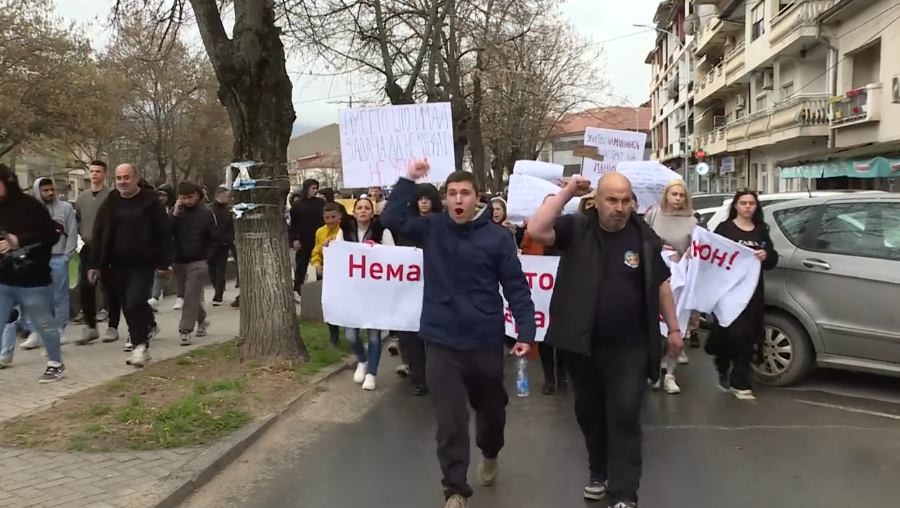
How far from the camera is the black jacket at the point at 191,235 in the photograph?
938 cm

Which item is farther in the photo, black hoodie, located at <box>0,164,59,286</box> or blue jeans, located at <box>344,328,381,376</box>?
blue jeans, located at <box>344,328,381,376</box>

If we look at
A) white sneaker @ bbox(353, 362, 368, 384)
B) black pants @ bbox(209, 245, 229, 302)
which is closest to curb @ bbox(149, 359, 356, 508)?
white sneaker @ bbox(353, 362, 368, 384)

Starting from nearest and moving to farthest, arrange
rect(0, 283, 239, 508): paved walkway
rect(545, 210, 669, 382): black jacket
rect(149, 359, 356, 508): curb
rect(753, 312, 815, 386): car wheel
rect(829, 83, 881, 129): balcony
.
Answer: rect(545, 210, 669, 382): black jacket
rect(0, 283, 239, 508): paved walkway
rect(149, 359, 356, 508): curb
rect(753, 312, 815, 386): car wheel
rect(829, 83, 881, 129): balcony

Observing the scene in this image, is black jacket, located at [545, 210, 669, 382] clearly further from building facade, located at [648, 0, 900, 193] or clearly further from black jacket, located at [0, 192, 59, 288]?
building facade, located at [648, 0, 900, 193]

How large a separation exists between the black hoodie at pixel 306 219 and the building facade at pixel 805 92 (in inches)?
570

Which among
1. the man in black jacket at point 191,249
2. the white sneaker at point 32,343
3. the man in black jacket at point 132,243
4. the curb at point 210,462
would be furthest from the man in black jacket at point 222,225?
the curb at point 210,462

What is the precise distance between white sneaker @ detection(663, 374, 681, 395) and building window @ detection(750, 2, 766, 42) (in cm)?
2985

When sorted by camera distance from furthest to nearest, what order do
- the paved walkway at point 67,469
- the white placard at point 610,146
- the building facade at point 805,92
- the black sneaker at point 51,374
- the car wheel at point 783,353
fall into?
the building facade at point 805,92, the white placard at point 610,146, the black sneaker at point 51,374, the car wheel at point 783,353, the paved walkway at point 67,469

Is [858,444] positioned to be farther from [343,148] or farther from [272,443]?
[343,148]

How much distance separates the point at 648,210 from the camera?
8.12m

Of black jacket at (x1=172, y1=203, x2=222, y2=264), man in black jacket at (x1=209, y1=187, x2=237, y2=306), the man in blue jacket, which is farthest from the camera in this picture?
man in black jacket at (x1=209, y1=187, x2=237, y2=306)

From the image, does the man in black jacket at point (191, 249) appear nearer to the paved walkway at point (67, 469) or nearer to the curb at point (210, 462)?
the paved walkway at point (67, 469)

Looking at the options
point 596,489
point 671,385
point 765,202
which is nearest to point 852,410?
point 671,385

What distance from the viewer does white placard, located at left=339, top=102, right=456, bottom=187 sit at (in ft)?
22.8
